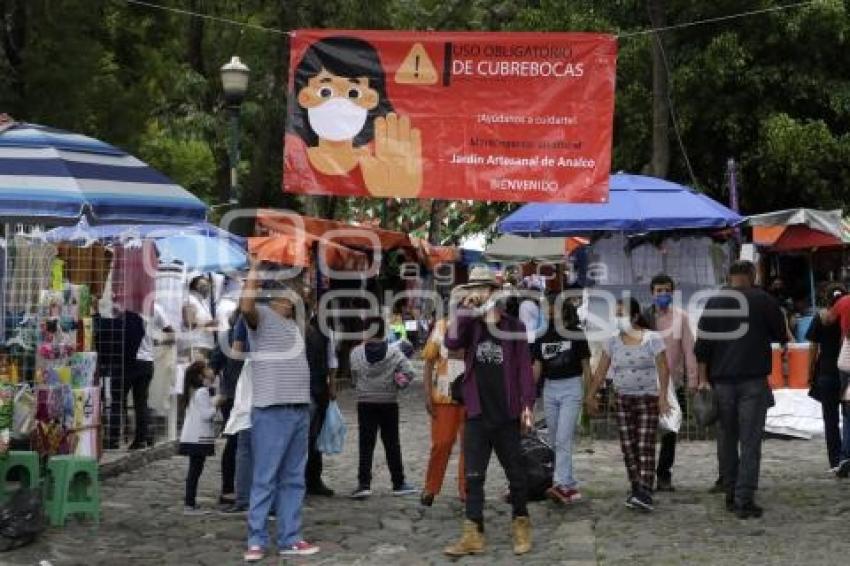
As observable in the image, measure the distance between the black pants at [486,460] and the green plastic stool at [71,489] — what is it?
10.1 ft

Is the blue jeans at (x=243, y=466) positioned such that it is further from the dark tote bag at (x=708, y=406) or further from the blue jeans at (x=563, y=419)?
the dark tote bag at (x=708, y=406)

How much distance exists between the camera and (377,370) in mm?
10062

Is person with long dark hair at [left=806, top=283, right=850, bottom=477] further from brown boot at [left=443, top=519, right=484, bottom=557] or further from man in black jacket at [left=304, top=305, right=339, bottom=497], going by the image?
man in black jacket at [left=304, top=305, right=339, bottom=497]

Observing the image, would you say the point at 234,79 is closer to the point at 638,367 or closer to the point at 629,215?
the point at 629,215

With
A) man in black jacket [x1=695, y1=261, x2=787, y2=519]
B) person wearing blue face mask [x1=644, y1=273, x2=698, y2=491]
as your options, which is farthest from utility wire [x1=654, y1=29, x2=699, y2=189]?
man in black jacket [x1=695, y1=261, x2=787, y2=519]

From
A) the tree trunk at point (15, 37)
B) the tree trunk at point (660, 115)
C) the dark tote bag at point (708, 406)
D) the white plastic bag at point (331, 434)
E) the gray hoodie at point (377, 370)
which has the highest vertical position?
the tree trunk at point (15, 37)

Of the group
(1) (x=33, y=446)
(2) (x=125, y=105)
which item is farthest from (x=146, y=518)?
(2) (x=125, y=105)

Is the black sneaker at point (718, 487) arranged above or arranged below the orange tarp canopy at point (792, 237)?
below

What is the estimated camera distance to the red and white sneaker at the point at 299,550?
25.7 feet

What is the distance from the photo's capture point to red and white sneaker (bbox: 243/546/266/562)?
25.1 ft

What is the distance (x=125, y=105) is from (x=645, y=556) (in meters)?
14.7

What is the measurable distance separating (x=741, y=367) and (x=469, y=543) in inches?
105

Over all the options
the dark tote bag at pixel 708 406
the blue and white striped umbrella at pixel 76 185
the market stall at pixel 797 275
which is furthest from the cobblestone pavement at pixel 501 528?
the blue and white striped umbrella at pixel 76 185

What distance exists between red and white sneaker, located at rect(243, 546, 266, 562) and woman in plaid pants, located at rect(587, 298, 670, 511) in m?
3.18
